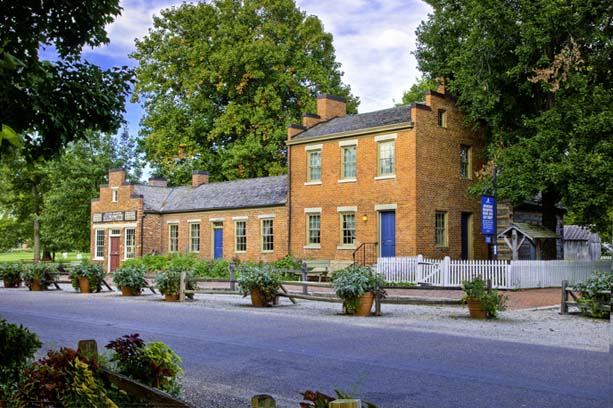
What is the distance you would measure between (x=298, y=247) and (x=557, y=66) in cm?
1372

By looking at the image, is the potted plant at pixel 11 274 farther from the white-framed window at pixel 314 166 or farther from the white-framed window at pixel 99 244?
the white-framed window at pixel 314 166

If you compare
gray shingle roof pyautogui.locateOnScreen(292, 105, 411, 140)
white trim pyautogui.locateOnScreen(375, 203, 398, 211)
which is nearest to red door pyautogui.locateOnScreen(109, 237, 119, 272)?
gray shingle roof pyautogui.locateOnScreen(292, 105, 411, 140)

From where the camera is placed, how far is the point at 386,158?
93.9ft

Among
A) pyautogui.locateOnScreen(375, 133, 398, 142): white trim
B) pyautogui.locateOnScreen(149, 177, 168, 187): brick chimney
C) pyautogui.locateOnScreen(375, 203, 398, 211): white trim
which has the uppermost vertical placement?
pyautogui.locateOnScreen(375, 133, 398, 142): white trim

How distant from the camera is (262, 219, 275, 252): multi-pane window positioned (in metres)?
32.9

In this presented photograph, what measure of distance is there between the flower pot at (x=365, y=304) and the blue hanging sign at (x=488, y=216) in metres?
9.49

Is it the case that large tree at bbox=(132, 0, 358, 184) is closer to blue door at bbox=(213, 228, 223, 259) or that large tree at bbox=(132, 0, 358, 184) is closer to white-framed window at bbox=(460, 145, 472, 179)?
blue door at bbox=(213, 228, 223, 259)

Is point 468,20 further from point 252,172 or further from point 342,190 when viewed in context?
point 252,172

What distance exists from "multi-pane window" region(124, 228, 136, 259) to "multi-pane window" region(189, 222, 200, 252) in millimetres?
3703

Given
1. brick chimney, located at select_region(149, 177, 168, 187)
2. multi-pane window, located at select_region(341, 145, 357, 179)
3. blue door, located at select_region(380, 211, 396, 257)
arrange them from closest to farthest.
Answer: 1. blue door, located at select_region(380, 211, 396, 257)
2. multi-pane window, located at select_region(341, 145, 357, 179)
3. brick chimney, located at select_region(149, 177, 168, 187)

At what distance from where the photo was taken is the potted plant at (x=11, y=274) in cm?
2945

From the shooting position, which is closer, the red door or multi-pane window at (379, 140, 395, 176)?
multi-pane window at (379, 140, 395, 176)

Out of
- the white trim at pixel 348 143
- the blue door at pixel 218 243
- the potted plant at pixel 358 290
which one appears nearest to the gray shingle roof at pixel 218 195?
the blue door at pixel 218 243

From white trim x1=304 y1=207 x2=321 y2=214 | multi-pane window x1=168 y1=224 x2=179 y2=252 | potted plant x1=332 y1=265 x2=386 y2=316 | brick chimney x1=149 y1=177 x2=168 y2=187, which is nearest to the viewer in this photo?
potted plant x1=332 y1=265 x2=386 y2=316
